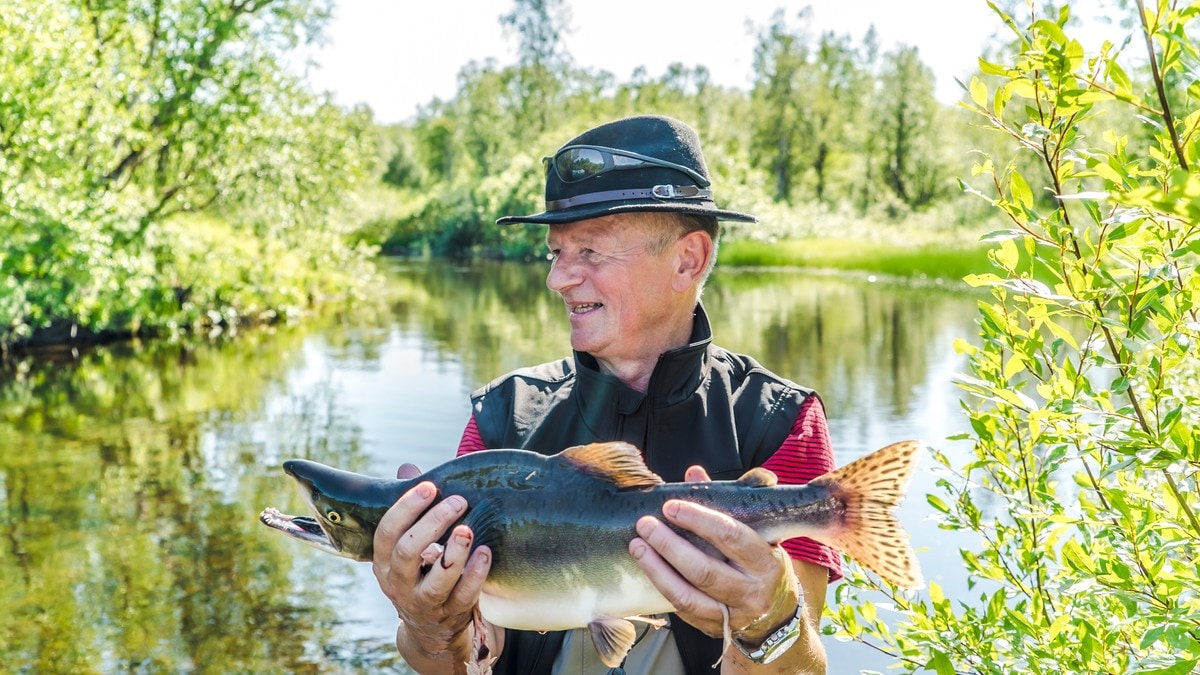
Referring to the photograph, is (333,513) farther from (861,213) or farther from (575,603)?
(861,213)

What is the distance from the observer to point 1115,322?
2580 millimetres

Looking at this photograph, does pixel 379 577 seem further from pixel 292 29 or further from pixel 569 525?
pixel 292 29

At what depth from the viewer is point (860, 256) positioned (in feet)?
158

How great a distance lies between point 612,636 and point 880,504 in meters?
0.71

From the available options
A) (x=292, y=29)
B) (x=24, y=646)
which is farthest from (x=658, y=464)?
(x=292, y=29)

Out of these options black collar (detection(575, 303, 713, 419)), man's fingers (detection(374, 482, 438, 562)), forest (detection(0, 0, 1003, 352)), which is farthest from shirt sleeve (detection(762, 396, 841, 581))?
forest (detection(0, 0, 1003, 352))

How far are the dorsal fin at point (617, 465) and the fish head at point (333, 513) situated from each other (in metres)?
0.56

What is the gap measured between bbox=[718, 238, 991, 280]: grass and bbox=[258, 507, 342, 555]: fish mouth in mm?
36795

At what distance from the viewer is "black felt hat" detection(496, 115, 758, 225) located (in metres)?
3.12

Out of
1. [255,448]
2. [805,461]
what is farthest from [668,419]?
[255,448]

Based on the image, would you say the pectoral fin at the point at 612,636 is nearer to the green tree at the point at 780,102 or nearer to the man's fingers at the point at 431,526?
the man's fingers at the point at 431,526

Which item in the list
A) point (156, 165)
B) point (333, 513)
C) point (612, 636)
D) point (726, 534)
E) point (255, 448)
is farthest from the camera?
point (156, 165)

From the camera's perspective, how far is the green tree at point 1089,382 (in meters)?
2.40

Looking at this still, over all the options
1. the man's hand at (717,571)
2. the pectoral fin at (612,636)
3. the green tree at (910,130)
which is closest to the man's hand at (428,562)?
the pectoral fin at (612,636)
